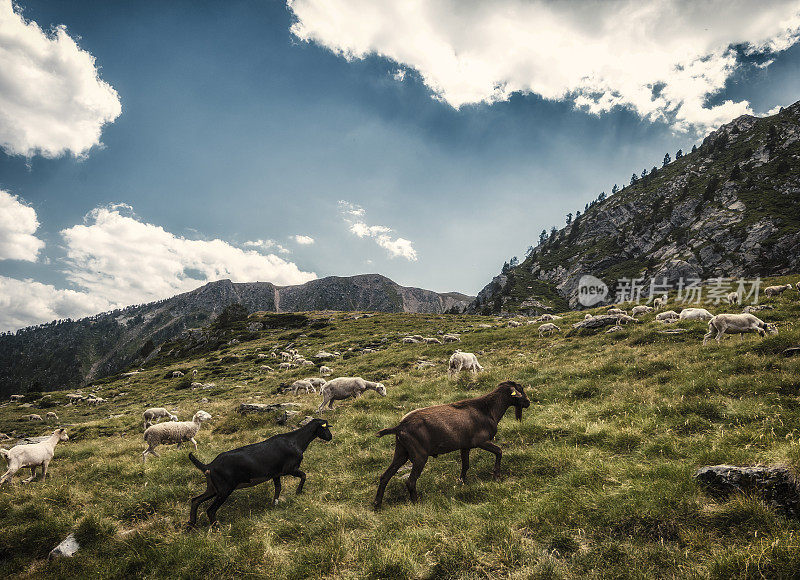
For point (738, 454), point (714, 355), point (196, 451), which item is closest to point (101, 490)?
point (196, 451)

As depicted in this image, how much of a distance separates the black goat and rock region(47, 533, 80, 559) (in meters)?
2.38

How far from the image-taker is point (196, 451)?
14547 mm

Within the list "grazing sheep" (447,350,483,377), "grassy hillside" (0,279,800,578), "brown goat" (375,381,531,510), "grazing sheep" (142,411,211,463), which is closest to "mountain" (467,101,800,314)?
"grazing sheep" (447,350,483,377)

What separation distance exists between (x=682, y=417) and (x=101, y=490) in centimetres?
1811

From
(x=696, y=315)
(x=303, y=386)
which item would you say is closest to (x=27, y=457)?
(x=303, y=386)

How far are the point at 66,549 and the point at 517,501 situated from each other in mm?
10525

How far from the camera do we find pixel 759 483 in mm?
5840

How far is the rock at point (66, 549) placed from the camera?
7.91 meters

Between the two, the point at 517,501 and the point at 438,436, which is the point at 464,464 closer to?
the point at 438,436

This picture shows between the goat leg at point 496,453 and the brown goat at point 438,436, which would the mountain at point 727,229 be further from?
the goat leg at point 496,453

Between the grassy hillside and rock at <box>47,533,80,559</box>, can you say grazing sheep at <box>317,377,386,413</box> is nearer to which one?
the grassy hillside

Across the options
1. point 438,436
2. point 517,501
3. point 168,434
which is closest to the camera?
point 517,501

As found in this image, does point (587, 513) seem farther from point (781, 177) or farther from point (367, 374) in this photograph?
point (781, 177)

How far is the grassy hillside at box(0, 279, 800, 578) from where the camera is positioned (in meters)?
5.57
